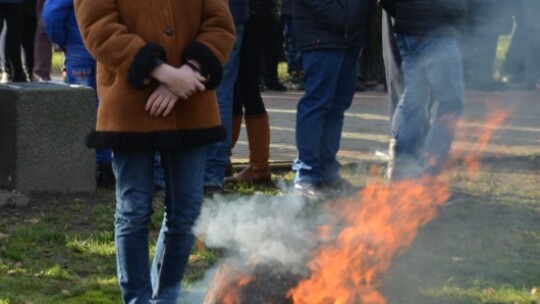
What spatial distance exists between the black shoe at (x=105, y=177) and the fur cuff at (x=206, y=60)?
151 inches

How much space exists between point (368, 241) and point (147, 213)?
1.11 m

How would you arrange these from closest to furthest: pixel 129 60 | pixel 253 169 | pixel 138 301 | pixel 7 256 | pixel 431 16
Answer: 1. pixel 129 60
2. pixel 138 301
3. pixel 7 256
4. pixel 431 16
5. pixel 253 169

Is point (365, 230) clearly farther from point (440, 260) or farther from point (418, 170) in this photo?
point (418, 170)

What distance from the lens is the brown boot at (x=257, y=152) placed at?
8922mm

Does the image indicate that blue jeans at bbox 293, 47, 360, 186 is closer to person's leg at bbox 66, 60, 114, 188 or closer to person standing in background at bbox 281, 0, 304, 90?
person's leg at bbox 66, 60, 114, 188

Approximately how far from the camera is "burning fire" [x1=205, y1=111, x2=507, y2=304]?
4893mm

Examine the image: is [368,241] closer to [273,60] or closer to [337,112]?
[337,112]

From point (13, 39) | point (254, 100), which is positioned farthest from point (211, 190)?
point (13, 39)

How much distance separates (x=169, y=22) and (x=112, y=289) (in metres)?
1.65

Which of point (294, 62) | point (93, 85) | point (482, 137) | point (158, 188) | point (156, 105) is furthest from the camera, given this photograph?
point (294, 62)

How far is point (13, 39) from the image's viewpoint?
1354 centimetres

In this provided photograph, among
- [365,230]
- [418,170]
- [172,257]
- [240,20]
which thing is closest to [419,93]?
[418,170]

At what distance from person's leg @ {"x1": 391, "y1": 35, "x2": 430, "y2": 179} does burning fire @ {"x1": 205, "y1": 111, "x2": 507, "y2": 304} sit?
198 mm

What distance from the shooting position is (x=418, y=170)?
8227 millimetres
